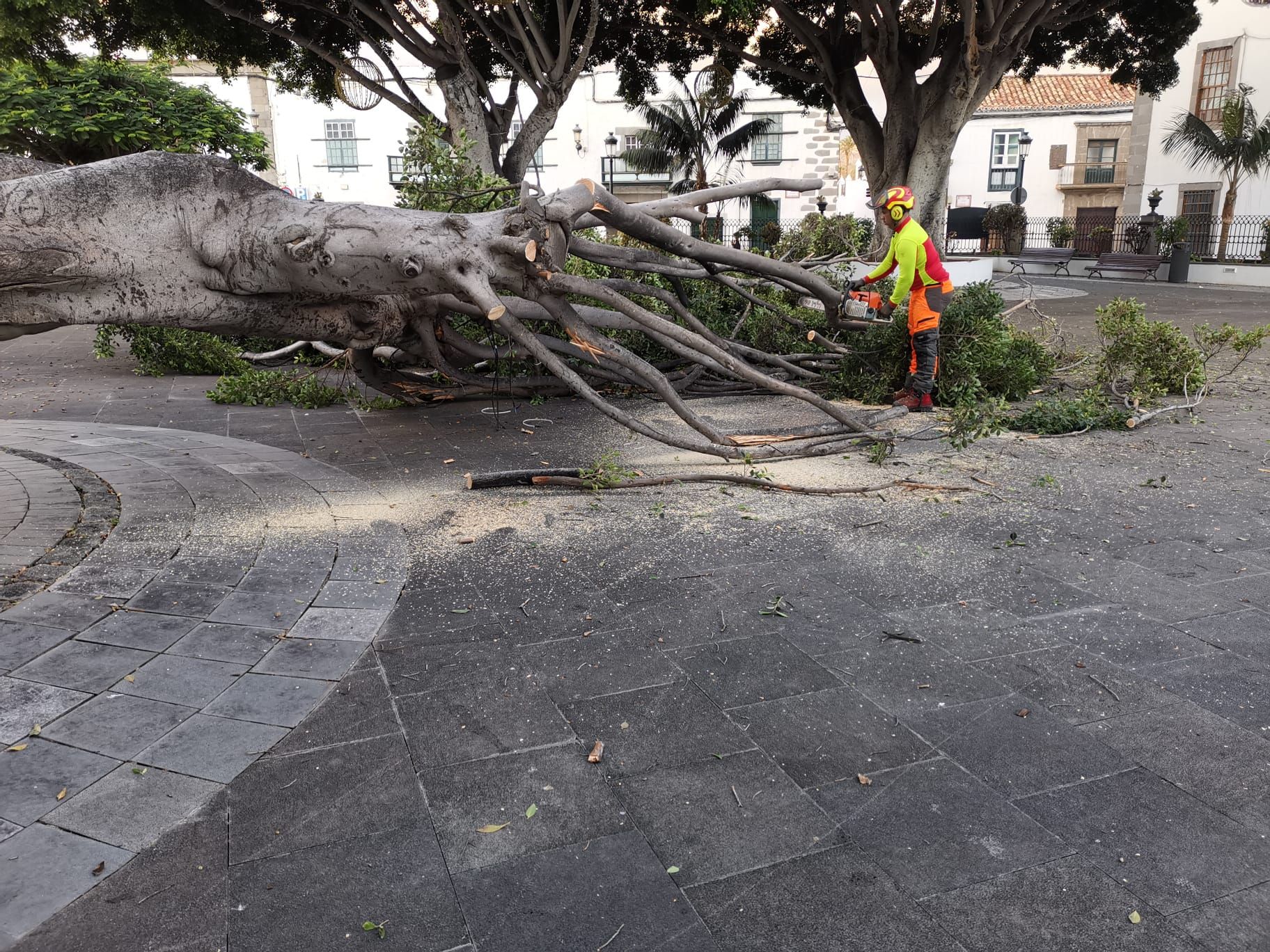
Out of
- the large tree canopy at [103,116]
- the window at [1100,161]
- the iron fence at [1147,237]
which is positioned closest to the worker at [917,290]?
the large tree canopy at [103,116]

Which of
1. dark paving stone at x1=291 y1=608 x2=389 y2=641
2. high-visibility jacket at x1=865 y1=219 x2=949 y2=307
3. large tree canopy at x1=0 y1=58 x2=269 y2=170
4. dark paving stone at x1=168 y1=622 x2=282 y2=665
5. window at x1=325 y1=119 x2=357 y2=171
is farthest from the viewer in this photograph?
window at x1=325 y1=119 x2=357 y2=171

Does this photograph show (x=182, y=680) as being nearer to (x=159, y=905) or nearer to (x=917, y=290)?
(x=159, y=905)

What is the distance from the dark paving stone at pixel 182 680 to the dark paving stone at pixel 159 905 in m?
0.74

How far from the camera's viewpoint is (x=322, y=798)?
266 centimetres

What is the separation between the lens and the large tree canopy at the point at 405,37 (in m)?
12.1

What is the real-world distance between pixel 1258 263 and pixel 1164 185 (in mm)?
7279

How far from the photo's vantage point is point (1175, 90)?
1140 inches

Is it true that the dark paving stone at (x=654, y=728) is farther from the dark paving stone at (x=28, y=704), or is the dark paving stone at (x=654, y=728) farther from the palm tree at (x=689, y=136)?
the palm tree at (x=689, y=136)

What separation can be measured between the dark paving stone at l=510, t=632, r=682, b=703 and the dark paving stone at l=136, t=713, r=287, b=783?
949 mm

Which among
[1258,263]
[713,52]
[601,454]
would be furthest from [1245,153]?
[601,454]

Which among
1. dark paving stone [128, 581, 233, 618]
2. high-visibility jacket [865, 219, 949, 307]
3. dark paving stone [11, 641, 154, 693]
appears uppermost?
high-visibility jacket [865, 219, 949, 307]

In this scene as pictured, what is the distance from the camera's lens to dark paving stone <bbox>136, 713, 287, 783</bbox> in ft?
9.20

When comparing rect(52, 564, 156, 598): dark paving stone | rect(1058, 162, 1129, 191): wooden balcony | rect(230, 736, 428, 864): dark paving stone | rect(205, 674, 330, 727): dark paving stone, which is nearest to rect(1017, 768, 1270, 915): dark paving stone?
rect(230, 736, 428, 864): dark paving stone

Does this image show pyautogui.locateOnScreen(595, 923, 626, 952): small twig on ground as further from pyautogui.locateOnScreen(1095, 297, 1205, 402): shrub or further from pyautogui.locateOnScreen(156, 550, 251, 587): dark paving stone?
pyautogui.locateOnScreen(1095, 297, 1205, 402): shrub
